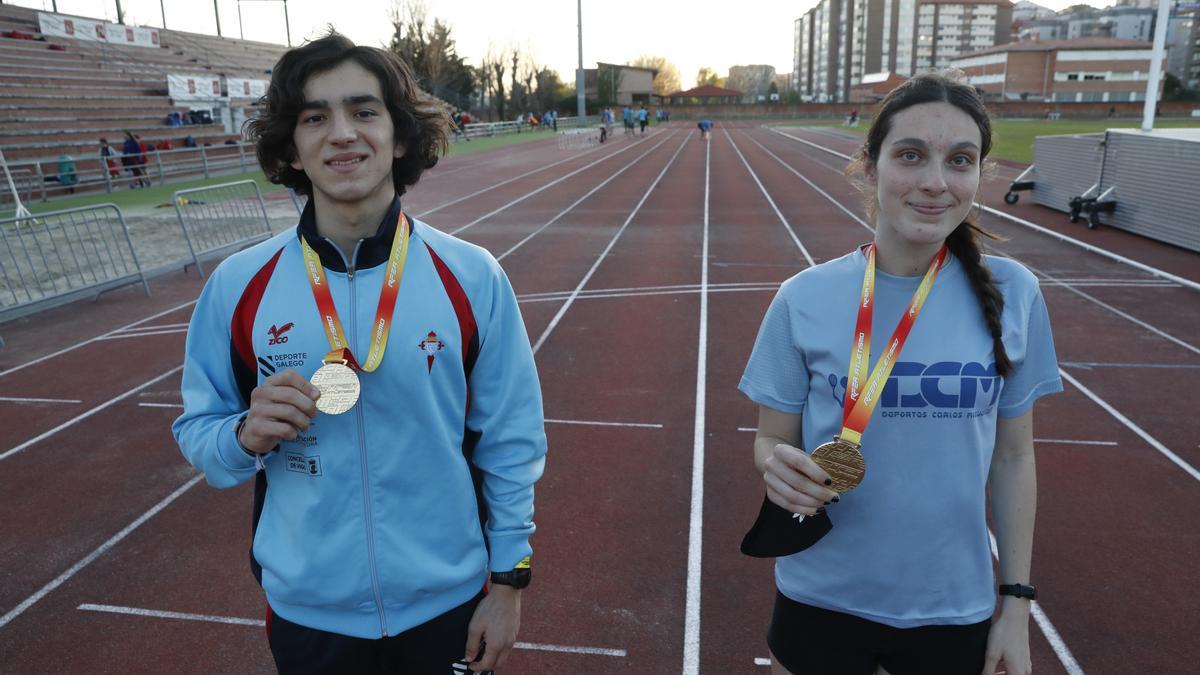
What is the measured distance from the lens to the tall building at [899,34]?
123250 mm

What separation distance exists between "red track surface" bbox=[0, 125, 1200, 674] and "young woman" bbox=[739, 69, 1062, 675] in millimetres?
1512

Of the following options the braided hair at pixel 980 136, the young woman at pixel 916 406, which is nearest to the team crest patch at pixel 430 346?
the young woman at pixel 916 406

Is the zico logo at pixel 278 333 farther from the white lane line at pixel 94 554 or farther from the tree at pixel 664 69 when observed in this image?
the tree at pixel 664 69

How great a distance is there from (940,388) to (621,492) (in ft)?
10.1

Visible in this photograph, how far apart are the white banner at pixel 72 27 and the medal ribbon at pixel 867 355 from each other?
3694 cm

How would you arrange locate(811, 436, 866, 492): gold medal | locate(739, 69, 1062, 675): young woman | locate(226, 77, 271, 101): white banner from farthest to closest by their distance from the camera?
1. locate(226, 77, 271, 101): white banner
2. locate(739, 69, 1062, 675): young woman
3. locate(811, 436, 866, 492): gold medal

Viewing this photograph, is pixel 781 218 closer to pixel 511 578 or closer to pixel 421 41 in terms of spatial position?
pixel 511 578

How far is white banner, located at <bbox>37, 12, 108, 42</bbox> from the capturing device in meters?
29.9

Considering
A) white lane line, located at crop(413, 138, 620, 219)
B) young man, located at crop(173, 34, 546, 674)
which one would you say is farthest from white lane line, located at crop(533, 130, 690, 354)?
young man, located at crop(173, 34, 546, 674)

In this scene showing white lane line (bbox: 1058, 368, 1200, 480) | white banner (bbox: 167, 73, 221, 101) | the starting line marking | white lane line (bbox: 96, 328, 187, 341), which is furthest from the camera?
white banner (bbox: 167, 73, 221, 101)

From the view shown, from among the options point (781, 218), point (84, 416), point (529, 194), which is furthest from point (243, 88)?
point (84, 416)

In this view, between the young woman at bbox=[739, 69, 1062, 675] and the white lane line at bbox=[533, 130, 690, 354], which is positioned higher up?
the young woman at bbox=[739, 69, 1062, 675]

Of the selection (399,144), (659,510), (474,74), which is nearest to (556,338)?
(659,510)

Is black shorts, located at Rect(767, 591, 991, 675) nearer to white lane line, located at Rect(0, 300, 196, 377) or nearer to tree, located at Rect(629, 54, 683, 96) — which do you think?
white lane line, located at Rect(0, 300, 196, 377)
